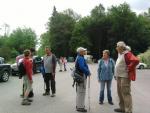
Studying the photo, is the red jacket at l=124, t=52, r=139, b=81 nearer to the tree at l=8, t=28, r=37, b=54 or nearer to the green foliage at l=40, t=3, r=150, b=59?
the green foliage at l=40, t=3, r=150, b=59

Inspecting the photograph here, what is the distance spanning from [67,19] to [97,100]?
3707 inches

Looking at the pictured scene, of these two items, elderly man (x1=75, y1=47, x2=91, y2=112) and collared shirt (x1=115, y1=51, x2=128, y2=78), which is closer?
collared shirt (x1=115, y1=51, x2=128, y2=78)

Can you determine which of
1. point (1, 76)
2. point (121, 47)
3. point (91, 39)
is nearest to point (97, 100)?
point (121, 47)

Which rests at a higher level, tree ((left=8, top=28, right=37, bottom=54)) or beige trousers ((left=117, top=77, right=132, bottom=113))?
tree ((left=8, top=28, right=37, bottom=54))

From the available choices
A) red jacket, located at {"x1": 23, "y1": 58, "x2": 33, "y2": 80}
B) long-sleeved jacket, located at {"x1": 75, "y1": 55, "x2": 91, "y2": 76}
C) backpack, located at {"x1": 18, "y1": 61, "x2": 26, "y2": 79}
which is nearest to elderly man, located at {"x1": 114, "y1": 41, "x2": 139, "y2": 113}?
long-sleeved jacket, located at {"x1": 75, "y1": 55, "x2": 91, "y2": 76}

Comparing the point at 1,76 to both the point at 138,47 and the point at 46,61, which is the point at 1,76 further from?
the point at 138,47

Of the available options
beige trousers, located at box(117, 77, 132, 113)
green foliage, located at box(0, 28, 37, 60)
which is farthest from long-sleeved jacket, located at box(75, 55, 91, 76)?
green foliage, located at box(0, 28, 37, 60)

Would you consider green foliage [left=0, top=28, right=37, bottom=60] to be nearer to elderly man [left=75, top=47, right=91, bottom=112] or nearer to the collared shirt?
elderly man [left=75, top=47, right=91, bottom=112]

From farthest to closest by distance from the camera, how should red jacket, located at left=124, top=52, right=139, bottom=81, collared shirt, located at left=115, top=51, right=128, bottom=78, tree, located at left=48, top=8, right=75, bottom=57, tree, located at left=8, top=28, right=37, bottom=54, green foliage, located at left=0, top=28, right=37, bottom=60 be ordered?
tree, located at left=48, top=8, right=75, bottom=57
tree, located at left=8, top=28, right=37, bottom=54
green foliage, located at left=0, top=28, right=37, bottom=60
collared shirt, located at left=115, top=51, right=128, bottom=78
red jacket, located at left=124, top=52, right=139, bottom=81

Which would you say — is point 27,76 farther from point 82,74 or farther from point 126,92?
point 126,92

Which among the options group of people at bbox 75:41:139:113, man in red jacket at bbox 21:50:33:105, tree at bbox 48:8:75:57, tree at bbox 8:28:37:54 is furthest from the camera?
tree at bbox 48:8:75:57

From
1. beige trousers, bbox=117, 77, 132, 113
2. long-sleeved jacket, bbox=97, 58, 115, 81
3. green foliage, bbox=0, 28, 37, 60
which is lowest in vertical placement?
beige trousers, bbox=117, 77, 132, 113

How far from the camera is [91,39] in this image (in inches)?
3730

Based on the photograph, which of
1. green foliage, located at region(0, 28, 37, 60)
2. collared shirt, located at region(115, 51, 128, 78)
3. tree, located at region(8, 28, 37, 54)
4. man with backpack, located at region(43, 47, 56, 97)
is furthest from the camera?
tree, located at region(8, 28, 37, 54)
